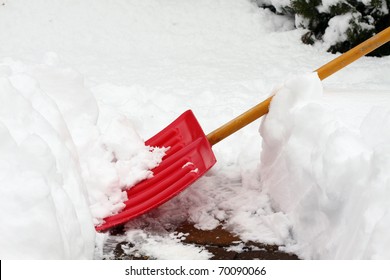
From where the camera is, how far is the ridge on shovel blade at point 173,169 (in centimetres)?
319

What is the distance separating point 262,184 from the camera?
11.5 ft

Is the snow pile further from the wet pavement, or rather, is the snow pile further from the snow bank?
the snow bank

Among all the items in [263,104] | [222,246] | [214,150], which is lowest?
[222,246]

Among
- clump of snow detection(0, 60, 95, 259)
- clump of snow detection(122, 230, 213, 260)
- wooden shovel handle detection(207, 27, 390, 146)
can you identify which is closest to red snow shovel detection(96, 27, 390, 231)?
wooden shovel handle detection(207, 27, 390, 146)

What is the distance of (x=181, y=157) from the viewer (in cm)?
346

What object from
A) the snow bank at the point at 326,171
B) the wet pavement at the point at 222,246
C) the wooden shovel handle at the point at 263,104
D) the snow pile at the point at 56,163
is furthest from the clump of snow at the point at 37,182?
the snow bank at the point at 326,171

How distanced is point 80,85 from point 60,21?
3028 mm

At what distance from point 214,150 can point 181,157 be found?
0.52 meters

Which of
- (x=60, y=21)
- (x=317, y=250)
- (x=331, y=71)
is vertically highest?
(x=60, y=21)

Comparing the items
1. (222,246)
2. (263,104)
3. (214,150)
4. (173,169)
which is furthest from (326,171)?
(214,150)

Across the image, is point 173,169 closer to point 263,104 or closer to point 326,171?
point 263,104

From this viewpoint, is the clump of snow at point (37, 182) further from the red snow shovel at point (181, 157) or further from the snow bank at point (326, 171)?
the snow bank at point (326, 171)

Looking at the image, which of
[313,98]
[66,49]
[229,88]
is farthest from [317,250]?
[66,49]
